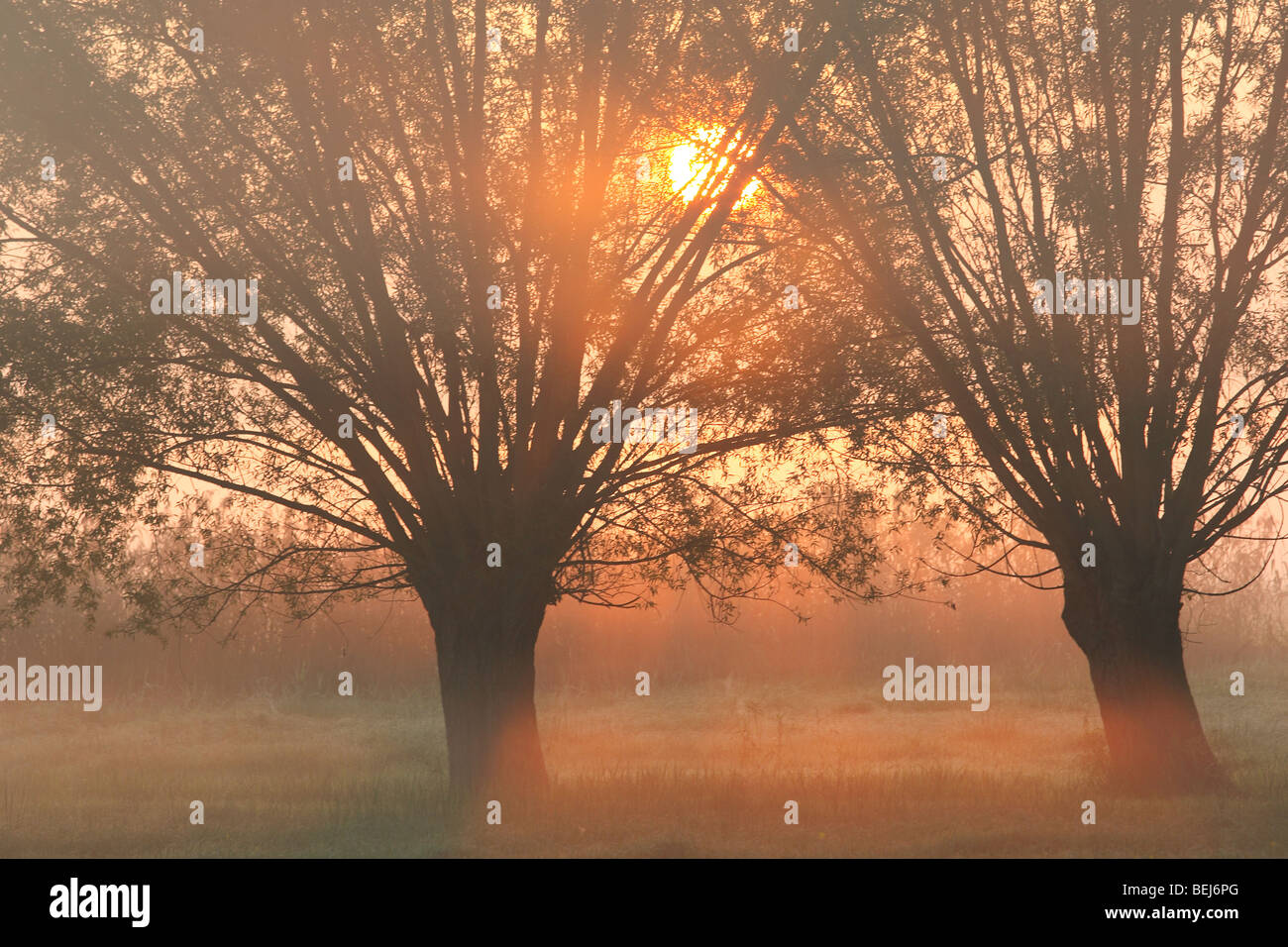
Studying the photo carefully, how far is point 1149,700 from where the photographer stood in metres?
18.5

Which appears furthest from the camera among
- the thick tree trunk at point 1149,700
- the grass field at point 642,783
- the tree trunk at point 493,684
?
the thick tree trunk at point 1149,700

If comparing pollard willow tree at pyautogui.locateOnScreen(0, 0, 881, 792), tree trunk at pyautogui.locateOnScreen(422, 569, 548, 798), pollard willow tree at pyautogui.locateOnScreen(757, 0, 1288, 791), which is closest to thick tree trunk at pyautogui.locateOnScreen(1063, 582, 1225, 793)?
pollard willow tree at pyautogui.locateOnScreen(757, 0, 1288, 791)

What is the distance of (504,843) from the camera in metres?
15.2

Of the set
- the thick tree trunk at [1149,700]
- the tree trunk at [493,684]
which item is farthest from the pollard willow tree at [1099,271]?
the tree trunk at [493,684]

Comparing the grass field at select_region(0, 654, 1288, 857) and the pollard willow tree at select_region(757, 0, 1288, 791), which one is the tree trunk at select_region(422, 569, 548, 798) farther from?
the pollard willow tree at select_region(757, 0, 1288, 791)

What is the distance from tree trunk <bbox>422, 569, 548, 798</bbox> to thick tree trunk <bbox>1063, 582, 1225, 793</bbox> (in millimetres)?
8923

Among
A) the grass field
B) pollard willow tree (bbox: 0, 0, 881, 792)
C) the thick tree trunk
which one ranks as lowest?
the grass field

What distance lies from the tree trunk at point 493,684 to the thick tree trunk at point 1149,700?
892cm

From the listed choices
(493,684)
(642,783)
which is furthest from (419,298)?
(642,783)

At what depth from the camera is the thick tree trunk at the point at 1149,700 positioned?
59.9 ft

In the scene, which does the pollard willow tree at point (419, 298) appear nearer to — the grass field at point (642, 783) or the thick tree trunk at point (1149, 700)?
the grass field at point (642, 783)

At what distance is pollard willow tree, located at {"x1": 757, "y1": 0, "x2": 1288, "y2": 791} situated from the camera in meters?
17.6

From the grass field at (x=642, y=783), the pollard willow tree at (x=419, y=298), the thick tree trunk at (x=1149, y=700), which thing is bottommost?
the grass field at (x=642, y=783)

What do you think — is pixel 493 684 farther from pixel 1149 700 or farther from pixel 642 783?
pixel 1149 700
